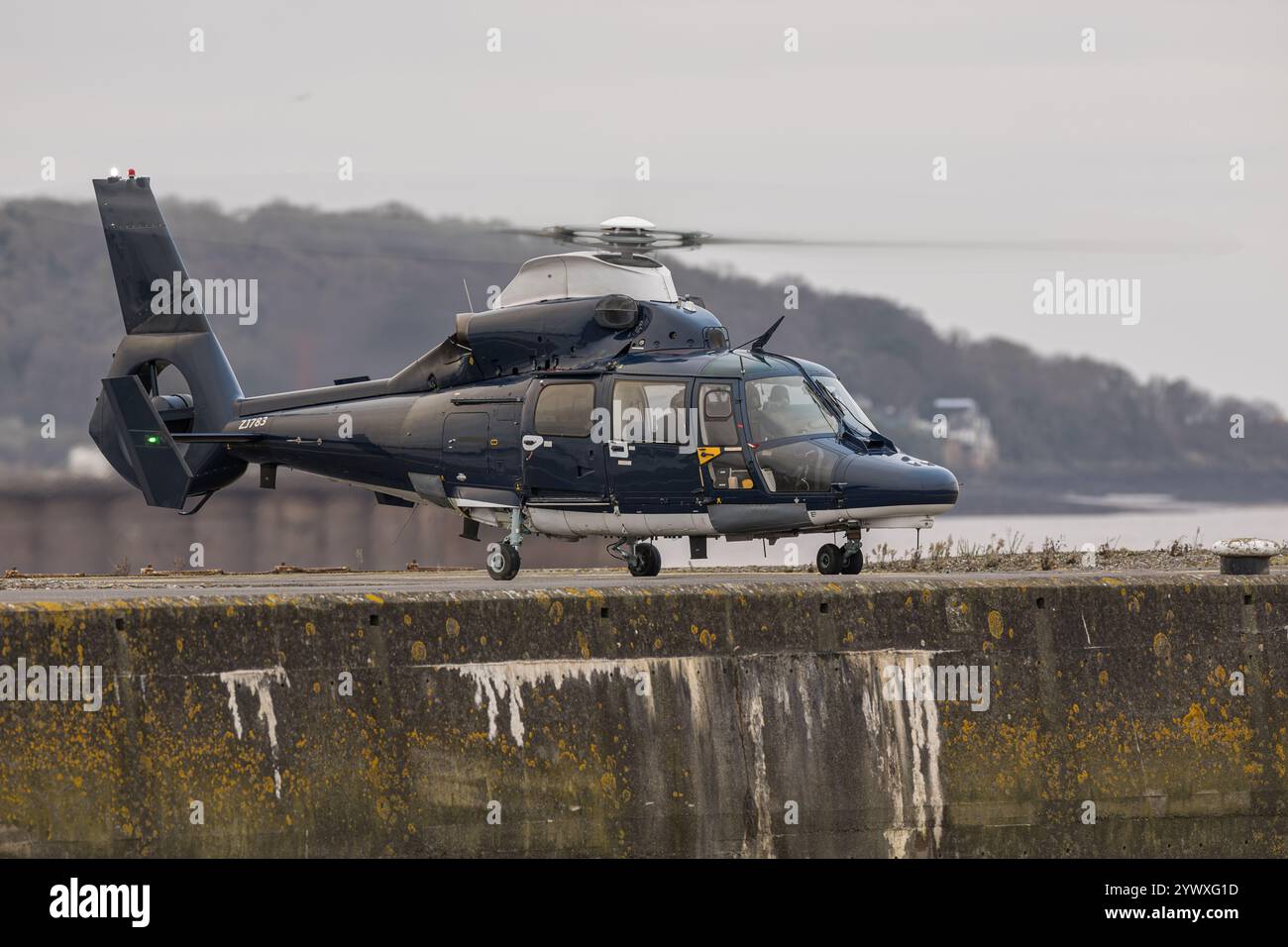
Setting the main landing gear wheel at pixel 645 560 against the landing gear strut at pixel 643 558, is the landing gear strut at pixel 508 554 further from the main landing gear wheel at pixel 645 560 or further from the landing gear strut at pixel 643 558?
the main landing gear wheel at pixel 645 560

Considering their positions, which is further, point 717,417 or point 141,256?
point 141,256

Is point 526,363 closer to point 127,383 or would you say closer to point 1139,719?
point 127,383

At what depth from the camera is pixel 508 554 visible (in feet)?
66.7

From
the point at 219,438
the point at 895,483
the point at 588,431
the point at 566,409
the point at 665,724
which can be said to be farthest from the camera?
the point at 219,438

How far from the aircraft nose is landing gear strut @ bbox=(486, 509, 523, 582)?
4.23 metres

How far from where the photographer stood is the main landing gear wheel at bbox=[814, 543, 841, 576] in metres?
18.5

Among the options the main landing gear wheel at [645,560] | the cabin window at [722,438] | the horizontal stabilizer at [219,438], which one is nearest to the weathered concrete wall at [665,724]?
the cabin window at [722,438]

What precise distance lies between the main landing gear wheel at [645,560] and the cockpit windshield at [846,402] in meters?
2.77

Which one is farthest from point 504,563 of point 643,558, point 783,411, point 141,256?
point 141,256

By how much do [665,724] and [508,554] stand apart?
963 cm

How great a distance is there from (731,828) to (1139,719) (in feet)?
9.16

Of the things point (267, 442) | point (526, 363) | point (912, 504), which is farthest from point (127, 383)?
point (912, 504)

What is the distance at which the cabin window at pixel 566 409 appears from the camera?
768 inches

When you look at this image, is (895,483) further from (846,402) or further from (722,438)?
(722,438)
